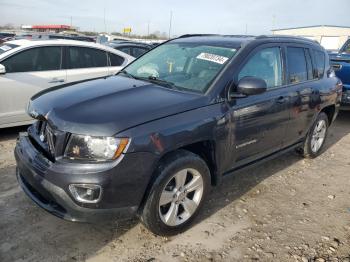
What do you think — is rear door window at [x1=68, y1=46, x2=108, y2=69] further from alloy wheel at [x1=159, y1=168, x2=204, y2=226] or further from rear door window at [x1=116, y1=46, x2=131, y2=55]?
alloy wheel at [x1=159, y1=168, x2=204, y2=226]

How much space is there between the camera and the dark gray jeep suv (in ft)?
8.89

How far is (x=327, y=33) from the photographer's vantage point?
37.8 m

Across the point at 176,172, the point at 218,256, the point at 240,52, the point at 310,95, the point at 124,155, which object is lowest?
the point at 218,256

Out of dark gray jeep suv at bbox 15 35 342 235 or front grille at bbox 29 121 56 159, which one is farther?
front grille at bbox 29 121 56 159

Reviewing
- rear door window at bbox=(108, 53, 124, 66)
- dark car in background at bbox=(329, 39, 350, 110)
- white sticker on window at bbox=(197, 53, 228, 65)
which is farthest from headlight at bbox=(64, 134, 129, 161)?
dark car in background at bbox=(329, 39, 350, 110)

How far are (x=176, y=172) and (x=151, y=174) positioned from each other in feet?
0.86

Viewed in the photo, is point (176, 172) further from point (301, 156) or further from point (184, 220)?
point (301, 156)

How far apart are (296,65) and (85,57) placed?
379cm

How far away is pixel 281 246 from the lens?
10.8ft

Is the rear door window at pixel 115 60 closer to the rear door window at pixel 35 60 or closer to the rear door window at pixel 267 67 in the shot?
the rear door window at pixel 35 60

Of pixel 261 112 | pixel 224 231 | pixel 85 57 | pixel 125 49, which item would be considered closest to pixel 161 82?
pixel 261 112

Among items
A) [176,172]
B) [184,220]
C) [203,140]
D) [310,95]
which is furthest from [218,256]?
[310,95]

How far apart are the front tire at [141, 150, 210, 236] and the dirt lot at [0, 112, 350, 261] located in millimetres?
167

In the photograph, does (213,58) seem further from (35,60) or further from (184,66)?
(35,60)
